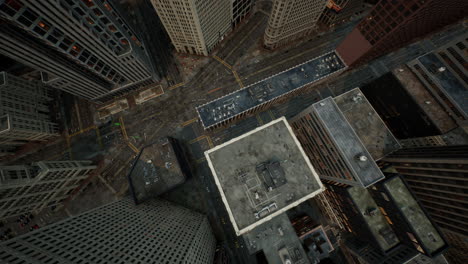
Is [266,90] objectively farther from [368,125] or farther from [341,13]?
[341,13]

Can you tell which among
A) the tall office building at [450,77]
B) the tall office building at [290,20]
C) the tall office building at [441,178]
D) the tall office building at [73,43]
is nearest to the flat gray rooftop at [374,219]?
the tall office building at [441,178]

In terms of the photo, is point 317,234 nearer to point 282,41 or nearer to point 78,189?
point 282,41

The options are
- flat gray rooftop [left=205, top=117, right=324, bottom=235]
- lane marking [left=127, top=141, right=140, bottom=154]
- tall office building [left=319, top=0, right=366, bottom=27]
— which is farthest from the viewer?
tall office building [left=319, top=0, right=366, bottom=27]

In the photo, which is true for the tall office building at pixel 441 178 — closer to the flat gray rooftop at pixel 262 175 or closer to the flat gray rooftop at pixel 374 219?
the flat gray rooftop at pixel 374 219

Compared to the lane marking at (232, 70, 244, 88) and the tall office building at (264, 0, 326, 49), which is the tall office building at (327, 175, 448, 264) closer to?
the lane marking at (232, 70, 244, 88)

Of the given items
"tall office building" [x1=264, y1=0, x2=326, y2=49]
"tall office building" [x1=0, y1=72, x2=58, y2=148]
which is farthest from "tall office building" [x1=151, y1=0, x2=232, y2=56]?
"tall office building" [x1=0, y1=72, x2=58, y2=148]

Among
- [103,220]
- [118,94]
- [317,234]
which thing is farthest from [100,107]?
[317,234]

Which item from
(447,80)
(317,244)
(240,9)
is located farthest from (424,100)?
(240,9)
